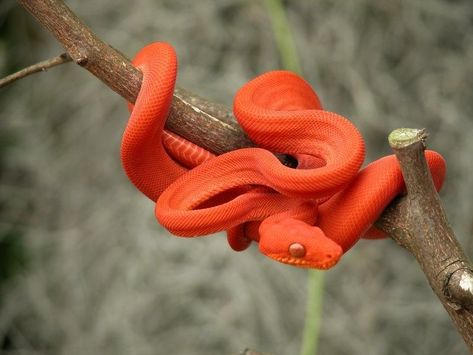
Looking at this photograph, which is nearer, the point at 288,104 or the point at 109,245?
the point at 288,104

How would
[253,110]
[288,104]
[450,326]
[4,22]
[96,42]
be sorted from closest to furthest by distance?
[96,42] < [253,110] < [288,104] < [450,326] < [4,22]

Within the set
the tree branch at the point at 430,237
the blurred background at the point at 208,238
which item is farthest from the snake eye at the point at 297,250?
the blurred background at the point at 208,238

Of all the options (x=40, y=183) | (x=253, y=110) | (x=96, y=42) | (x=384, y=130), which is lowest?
(x=40, y=183)

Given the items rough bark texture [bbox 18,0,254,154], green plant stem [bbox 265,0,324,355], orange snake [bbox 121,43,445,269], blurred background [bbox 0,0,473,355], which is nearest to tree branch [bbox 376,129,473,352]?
orange snake [bbox 121,43,445,269]

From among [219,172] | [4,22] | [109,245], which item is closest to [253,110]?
[219,172]

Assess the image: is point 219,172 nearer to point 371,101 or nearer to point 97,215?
point 371,101

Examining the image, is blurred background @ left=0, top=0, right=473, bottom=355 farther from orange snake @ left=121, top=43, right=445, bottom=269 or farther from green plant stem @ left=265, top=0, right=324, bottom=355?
orange snake @ left=121, top=43, right=445, bottom=269

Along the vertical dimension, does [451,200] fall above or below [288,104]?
below

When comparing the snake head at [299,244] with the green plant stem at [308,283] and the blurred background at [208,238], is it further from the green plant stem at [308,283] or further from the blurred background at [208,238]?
the blurred background at [208,238]
